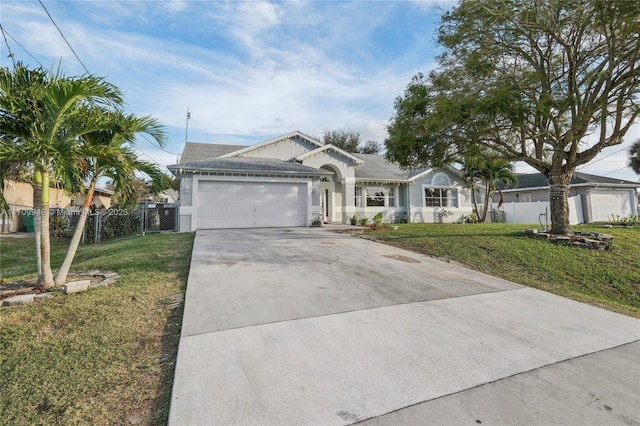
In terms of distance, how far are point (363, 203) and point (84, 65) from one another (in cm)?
1484

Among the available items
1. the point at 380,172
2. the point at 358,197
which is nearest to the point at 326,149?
the point at 358,197

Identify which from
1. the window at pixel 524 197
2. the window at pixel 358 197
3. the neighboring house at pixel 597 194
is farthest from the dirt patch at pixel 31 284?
the window at pixel 524 197

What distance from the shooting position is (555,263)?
7703 millimetres

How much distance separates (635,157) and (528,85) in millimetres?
32051

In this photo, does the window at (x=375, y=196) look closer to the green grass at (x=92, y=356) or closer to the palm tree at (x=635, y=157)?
the green grass at (x=92, y=356)

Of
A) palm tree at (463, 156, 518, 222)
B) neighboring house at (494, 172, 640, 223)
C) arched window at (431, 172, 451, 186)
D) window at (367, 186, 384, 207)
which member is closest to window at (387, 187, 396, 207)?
window at (367, 186, 384, 207)

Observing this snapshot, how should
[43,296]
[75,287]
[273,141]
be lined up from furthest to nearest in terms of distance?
[273,141], [75,287], [43,296]

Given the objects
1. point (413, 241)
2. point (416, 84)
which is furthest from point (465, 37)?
point (413, 241)

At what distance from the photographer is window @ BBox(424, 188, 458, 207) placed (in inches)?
819

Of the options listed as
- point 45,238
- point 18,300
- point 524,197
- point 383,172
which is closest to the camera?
point 18,300

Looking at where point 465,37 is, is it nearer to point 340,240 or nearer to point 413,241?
point 413,241

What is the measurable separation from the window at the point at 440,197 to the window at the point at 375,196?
3.19 metres

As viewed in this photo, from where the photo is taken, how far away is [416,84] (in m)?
10.5

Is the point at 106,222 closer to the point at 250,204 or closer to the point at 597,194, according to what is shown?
the point at 250,204
